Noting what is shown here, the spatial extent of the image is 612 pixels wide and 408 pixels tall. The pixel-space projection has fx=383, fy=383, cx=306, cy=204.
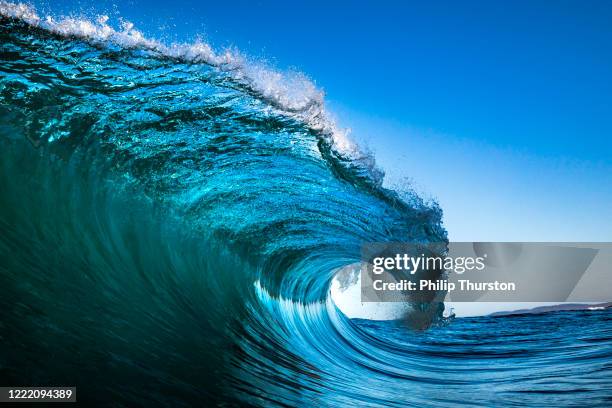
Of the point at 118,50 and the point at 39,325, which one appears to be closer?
the point at 39,325

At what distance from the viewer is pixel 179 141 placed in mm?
5734

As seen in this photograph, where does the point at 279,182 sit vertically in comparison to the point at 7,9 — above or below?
below

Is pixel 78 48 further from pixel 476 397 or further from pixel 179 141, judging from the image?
pixel 476 397

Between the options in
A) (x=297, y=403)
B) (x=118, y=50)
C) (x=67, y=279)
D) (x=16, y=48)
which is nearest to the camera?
(x=297, y=403)

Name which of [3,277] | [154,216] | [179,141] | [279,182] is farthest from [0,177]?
[279,182]

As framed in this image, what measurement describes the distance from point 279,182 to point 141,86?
9.49 feet

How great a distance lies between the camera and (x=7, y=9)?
3.78 m

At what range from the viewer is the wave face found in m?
3.10

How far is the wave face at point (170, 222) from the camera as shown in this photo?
10.2 feet

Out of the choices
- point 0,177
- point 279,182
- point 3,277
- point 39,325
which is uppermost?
point 279,182

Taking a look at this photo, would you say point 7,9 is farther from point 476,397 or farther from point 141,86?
point 476,397

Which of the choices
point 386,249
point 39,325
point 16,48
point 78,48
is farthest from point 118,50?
point 386,249

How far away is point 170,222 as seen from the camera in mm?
7113

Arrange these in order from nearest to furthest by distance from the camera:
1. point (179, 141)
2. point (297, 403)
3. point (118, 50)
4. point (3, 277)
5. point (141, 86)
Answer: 1. point (3, 277)
2. point (297, 403)
3. point (118, 50)
4. point (141, 86)
5. point (179, 141)
